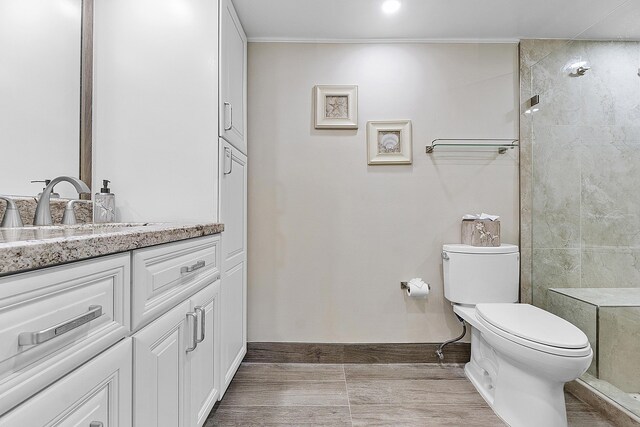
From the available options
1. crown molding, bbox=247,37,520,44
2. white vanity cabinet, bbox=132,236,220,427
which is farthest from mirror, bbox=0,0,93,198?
crown molding, bbox=247,37,520,44

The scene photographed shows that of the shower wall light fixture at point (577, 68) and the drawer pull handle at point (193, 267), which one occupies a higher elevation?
the shower wall light fixture at point (577, 68)

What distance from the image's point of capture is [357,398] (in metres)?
1.72

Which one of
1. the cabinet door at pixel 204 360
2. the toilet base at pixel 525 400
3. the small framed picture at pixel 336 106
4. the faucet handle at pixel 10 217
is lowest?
the toilet base at pixel 525 400

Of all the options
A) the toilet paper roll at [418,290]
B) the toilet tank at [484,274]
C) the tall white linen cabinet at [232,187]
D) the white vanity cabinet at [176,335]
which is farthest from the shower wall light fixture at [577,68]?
the white vanity cabinet at [176,335]

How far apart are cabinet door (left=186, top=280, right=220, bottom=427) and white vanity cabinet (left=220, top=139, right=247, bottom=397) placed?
0.36 ft

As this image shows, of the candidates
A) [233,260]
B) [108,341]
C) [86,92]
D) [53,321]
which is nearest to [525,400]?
[233,260]

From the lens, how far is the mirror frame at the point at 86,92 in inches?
59.2

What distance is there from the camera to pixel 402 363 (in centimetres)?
210

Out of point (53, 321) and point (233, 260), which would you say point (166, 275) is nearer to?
point (53, 321)

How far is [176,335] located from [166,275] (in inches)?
8.1

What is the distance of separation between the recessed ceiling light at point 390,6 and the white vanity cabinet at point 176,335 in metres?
1.51

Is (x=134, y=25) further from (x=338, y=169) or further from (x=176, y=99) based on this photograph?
(x=338, y=169)

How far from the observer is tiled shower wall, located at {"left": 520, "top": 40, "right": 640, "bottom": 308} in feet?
5.36

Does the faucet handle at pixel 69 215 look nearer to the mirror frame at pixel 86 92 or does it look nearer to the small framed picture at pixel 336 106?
the mirror frame at pixel 86 92
